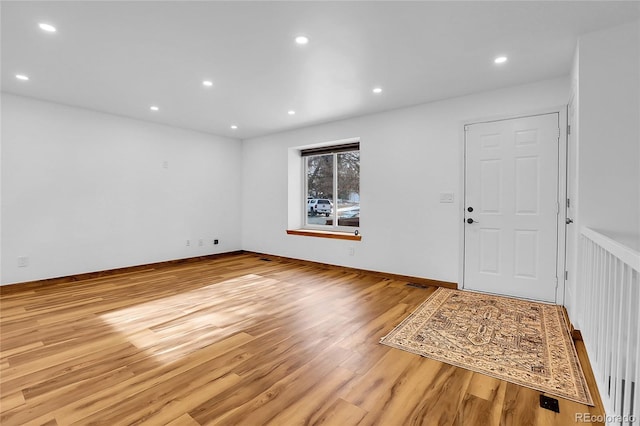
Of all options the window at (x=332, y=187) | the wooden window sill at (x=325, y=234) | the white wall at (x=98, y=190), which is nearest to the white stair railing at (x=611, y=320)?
the wooden window sill at (x=325, y=234)

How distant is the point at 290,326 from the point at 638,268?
2.41 meters

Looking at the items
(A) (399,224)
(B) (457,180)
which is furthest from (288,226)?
(B) (457,180)

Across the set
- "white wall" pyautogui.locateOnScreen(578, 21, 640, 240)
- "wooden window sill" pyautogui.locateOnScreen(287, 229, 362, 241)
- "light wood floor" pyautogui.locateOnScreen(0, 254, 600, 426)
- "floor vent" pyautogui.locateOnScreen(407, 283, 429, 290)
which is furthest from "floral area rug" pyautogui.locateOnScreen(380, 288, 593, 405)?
"wooden window sill" pyautogui.locateOnScreen(287, 229, 362, 241)

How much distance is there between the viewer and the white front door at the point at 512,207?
348 centimetres

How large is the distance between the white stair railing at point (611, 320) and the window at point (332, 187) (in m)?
3.40

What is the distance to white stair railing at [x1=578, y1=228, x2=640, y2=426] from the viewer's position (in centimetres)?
128

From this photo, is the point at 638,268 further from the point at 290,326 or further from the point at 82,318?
the point at 82,318

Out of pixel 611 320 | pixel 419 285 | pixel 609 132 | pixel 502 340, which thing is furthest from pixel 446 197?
pixel 611 320

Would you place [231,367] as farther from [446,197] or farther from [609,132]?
[609,132]

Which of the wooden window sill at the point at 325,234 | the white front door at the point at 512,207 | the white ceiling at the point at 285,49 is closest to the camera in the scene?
the white ceiling at the point at 285,49

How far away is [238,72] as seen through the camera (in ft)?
10.8

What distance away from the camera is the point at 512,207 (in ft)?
12.1

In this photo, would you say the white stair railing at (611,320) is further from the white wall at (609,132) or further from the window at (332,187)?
the window at (332,187)

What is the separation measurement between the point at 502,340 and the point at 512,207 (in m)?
1.75
